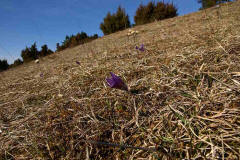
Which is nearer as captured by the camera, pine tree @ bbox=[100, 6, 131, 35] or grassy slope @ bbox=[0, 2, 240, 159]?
grassy slope @ bbox=[0, 2, 240, 159]

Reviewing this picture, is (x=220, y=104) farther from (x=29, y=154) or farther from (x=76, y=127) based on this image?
(x=29, y=154)

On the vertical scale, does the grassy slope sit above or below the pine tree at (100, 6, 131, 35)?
below

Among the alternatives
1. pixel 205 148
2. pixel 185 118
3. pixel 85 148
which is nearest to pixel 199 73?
pixel 185 118

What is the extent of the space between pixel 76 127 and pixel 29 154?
275mm

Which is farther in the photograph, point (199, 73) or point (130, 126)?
point (199, 73)

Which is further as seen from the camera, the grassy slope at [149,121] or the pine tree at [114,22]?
the pine tree at [114,22]

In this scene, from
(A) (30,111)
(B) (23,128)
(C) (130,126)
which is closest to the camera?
(C) (130,126)

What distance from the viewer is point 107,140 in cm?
78

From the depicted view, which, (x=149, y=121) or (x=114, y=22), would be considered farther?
(x=114, y=22)

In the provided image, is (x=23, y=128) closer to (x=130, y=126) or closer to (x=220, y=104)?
(x=130, y=126)

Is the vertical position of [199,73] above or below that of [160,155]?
above

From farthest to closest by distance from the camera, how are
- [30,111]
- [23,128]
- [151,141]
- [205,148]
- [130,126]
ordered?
[30,111] → [23,128] → [130,126] → [151,141] → [205,148]

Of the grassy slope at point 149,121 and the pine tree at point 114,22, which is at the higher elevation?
the pine tree at point 114,22

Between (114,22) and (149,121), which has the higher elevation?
(114,22)
